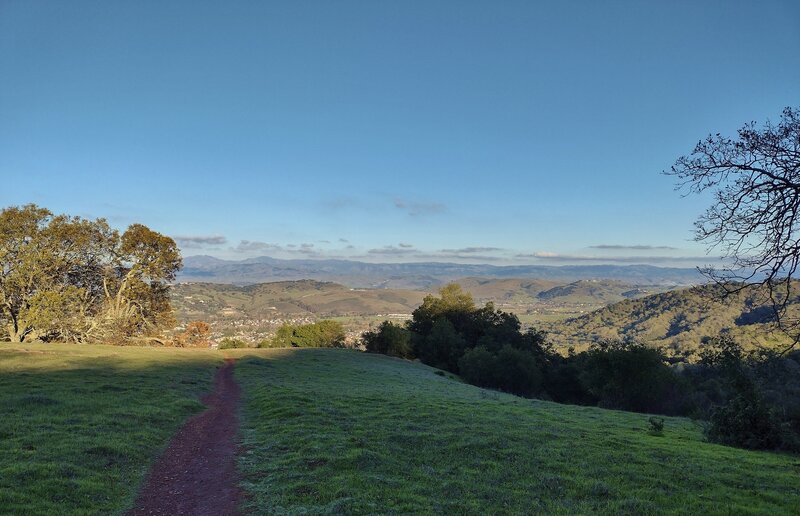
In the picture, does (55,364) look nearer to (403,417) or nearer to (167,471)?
(167,471)

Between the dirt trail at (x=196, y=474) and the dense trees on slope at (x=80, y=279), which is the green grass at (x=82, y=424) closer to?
the dirt trail at (x=196, y=474)

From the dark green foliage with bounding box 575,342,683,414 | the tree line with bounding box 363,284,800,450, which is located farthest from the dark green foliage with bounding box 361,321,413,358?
the dark green foliage with bounding box 575,342,683,414

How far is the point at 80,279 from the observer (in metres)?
59.2

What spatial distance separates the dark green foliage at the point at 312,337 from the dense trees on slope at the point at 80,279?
91.8ft

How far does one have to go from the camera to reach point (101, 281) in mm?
60969

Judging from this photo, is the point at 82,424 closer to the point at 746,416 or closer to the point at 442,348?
the point at 746,416

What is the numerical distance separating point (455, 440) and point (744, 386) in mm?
14477

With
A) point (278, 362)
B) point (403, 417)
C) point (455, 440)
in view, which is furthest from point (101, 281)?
point (455, 440)

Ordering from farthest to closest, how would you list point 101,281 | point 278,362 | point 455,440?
point 101,281 < point 278,362 < point 455,440

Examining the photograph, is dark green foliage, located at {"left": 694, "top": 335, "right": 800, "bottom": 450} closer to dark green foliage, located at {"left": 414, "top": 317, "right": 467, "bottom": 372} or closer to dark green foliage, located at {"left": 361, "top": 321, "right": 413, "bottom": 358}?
dark green foliage, located at {"left": 361, "top": 321, "right": 413, "bottom": 358}

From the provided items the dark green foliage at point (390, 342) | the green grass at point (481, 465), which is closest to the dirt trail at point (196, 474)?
the green grass at point (481, 465)

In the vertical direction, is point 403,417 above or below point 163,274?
below

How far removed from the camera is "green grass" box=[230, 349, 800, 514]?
38.4 feet

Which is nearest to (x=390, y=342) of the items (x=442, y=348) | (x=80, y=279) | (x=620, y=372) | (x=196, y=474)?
(x=442, y=348)
